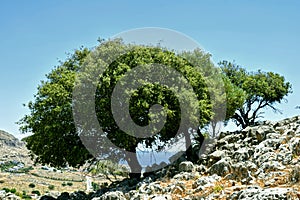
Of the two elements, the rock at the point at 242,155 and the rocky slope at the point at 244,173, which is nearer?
the rocky slope at the point at 244,173

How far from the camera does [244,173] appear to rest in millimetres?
21984

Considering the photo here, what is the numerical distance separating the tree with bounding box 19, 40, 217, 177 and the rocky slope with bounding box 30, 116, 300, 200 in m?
3.76

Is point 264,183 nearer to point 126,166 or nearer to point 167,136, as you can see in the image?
point 167,136

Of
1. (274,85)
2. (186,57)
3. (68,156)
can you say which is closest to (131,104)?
(68,156)

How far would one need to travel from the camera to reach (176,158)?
34781 mm

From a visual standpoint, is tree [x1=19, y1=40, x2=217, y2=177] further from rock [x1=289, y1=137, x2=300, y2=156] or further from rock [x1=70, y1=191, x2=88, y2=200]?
rock [x1=289, y1=137, x2=300, y2=156]

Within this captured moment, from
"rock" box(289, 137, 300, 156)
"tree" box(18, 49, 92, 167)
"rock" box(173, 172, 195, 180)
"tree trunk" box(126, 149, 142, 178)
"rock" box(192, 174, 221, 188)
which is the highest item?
"tree" box(18, 49, 92, 167)

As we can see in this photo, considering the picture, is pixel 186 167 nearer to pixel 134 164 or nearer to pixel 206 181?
→ pixel 206 181

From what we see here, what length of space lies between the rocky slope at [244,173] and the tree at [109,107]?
376 cm

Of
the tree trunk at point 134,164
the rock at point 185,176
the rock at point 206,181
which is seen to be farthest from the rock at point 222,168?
the tree trunk at point 134,164

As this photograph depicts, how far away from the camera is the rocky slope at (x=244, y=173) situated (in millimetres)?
17844

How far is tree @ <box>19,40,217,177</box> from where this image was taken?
1265 inches

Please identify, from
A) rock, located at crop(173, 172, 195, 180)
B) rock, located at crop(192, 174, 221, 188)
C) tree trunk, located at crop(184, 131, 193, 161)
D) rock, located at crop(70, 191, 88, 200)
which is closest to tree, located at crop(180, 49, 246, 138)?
tree trunk, located at crop(184, 131, 193, 161)

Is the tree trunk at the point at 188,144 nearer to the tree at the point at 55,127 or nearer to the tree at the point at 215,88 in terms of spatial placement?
the tree at the point at 215,88
